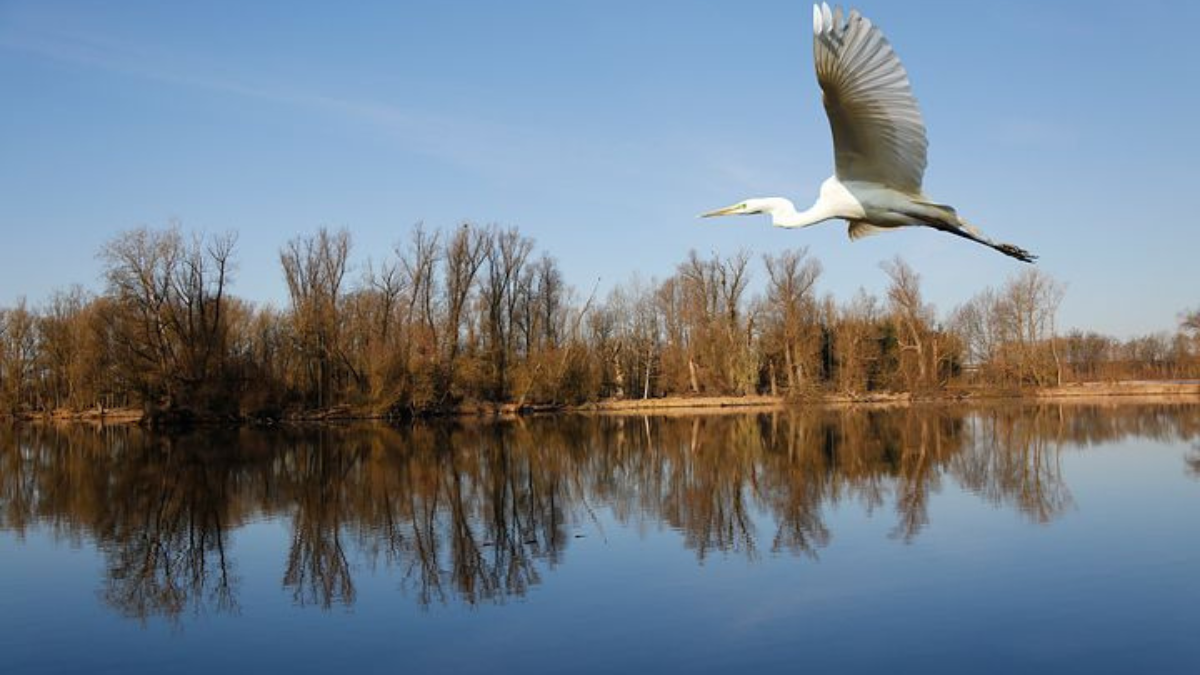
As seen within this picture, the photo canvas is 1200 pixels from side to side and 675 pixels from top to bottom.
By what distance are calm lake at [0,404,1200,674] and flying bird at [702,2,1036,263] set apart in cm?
383

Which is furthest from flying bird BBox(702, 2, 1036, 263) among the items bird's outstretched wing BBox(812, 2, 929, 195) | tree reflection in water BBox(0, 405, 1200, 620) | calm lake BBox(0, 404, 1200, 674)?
tree reflection in water BBox(0, 405, 1200, 620)

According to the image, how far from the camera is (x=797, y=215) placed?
21.3 feet

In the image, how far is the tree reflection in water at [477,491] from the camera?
41.2ft

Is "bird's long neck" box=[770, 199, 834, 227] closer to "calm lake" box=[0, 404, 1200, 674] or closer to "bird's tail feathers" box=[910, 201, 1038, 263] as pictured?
"bird's tail feathers" box=[910, 201, 1038, 263]

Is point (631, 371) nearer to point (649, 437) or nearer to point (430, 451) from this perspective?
point (649, 437)

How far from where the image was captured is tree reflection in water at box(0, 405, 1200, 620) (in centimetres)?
1255

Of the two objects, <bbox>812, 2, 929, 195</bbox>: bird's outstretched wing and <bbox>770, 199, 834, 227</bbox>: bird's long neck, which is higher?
<bbox>812, 2, 929, 195</bbox>: bird's outstretched wing

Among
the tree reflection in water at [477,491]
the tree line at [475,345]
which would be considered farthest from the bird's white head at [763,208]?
the tree line at [475,345]

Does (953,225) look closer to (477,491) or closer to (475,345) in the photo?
(477,491)

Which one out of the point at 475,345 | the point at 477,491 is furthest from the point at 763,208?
the point at 475,345

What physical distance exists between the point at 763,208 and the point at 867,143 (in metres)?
0.89

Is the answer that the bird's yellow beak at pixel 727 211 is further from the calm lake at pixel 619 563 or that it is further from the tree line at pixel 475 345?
the tree line at pixel 475 345

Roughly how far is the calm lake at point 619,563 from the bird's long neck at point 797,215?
3790 millimetres

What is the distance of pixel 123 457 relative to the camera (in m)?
28.1
